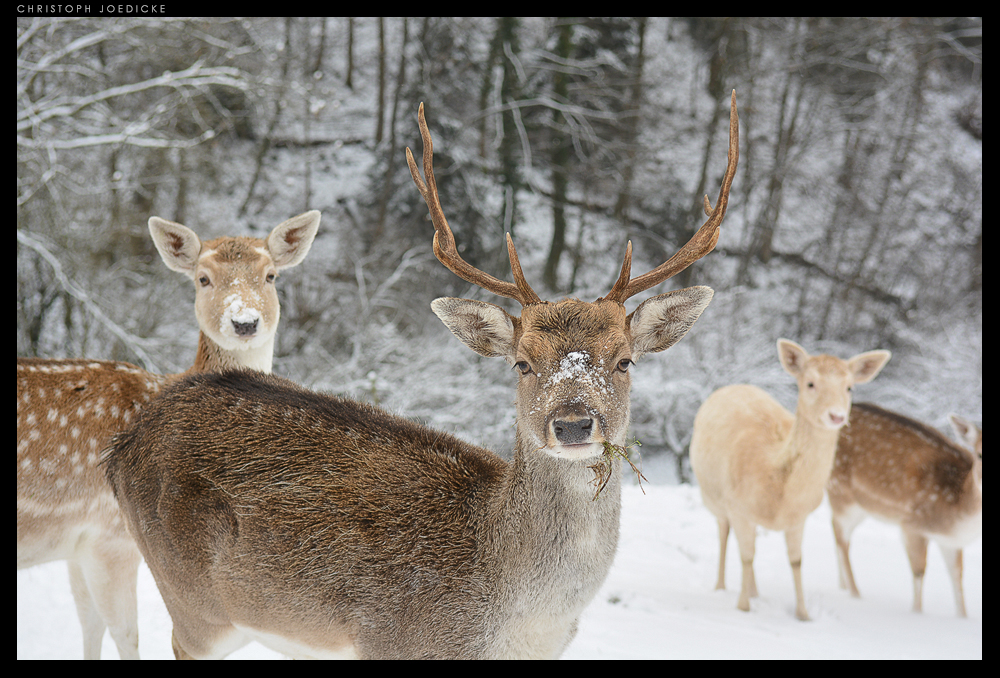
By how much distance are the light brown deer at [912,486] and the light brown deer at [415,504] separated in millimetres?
3962

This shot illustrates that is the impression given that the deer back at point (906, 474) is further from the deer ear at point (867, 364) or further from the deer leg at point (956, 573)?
the deer ear at point (867, 364)

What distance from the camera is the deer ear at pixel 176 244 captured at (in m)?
2.92

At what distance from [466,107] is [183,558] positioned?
28.7 ft

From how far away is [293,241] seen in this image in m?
3.09

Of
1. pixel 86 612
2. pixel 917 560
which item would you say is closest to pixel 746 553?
pixel 917 560

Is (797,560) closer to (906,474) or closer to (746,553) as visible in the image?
(746,553)

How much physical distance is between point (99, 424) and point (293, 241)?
1.10 metres

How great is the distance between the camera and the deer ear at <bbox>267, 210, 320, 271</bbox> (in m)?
3.03

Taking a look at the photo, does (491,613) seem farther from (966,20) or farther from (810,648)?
(966,20)

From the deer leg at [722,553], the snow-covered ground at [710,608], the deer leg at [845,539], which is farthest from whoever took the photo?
the deer leg at [845,539]

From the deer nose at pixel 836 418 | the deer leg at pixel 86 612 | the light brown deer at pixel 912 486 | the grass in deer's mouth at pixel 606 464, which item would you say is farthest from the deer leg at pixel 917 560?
the deer leg at pixel 86 612

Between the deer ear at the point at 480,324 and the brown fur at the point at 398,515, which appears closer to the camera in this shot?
the brown fur at the point at 398,515

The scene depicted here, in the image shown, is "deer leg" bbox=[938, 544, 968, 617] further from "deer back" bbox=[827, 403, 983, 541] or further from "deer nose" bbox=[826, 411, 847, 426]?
"deer nose" bbox=[826, 411, 847, 426]

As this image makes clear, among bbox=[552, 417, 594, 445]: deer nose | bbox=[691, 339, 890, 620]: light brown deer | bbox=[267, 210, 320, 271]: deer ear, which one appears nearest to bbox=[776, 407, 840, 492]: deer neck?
bbox=[691, 339, 890, 620]: light brown deer
